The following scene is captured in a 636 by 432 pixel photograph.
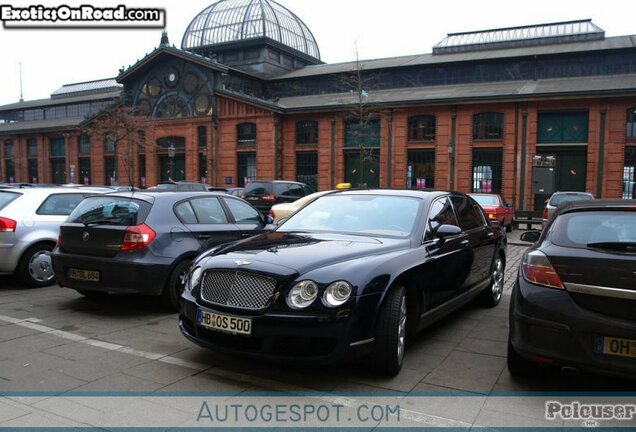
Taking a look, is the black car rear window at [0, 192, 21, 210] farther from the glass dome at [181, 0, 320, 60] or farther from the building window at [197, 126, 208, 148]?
the glass dome at [181, 0, 320, 60]

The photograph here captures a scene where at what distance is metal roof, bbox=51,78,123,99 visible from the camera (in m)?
49.9

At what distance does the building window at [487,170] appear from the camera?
28797mm

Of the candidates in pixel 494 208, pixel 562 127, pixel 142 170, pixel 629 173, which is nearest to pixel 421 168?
pixel 562 127

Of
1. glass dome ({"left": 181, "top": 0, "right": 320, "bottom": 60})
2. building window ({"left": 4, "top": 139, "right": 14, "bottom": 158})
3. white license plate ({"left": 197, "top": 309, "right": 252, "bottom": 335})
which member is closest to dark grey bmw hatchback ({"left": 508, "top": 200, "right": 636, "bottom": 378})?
white license plate ({"left": 197, "top": 309, "right": 252, "bottom": 335})

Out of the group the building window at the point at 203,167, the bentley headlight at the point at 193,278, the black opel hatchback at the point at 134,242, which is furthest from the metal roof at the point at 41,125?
the bentley headlight at the point at 193,278

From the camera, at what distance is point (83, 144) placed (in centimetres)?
4406

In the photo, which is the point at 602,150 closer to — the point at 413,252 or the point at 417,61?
the point at 417,61

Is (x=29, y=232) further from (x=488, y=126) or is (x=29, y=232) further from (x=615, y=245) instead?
(x=488, y=126)

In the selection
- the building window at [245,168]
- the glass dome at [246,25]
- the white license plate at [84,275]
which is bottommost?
the white license plate at [84,275]

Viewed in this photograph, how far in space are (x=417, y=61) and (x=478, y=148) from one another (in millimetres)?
8630

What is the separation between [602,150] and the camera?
86.5 ft

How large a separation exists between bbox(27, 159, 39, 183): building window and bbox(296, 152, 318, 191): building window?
2767cm

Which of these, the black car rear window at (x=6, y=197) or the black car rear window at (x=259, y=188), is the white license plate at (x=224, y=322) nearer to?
the black car rear window at (x=6, y=197)

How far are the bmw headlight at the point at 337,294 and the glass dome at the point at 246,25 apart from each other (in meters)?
38.3
